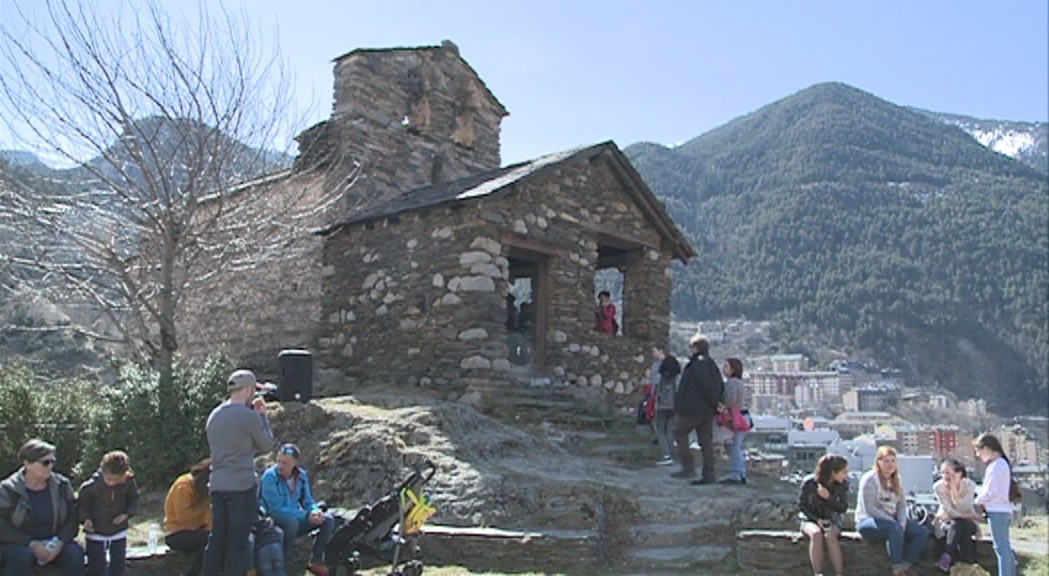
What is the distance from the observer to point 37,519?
5801 millimetres

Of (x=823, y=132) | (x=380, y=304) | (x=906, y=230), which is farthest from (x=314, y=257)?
(x=823, y=132)

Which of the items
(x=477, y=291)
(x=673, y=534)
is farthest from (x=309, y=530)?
(x=477, y=291)

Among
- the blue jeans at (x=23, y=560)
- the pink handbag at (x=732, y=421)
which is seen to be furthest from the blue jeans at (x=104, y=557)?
the pink handbag at (x=732, y=421)

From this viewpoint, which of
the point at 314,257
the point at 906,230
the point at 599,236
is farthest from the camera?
the point at 906,230

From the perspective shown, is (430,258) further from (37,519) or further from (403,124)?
(37,519)

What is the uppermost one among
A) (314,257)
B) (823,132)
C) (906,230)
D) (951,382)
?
(823,132)

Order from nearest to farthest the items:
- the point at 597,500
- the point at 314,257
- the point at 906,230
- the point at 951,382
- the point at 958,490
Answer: the point at 958,490
the point at 597,500
the point at 314,257
the point at 951,382
the point at 906,230

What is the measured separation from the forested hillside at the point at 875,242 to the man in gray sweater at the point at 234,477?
8908cm

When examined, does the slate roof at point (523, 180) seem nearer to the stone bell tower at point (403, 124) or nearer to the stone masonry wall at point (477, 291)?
the stone masonry wall at point (477, 291)

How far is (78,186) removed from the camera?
45.6 feet

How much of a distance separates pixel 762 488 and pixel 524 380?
4012 millimetres

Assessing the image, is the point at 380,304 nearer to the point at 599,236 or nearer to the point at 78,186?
the point at 599,236

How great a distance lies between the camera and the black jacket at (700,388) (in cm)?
904

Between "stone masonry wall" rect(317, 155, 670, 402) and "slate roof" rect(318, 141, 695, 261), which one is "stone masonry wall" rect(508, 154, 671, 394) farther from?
"slate roof" rect(318, 141, 695, 261)
